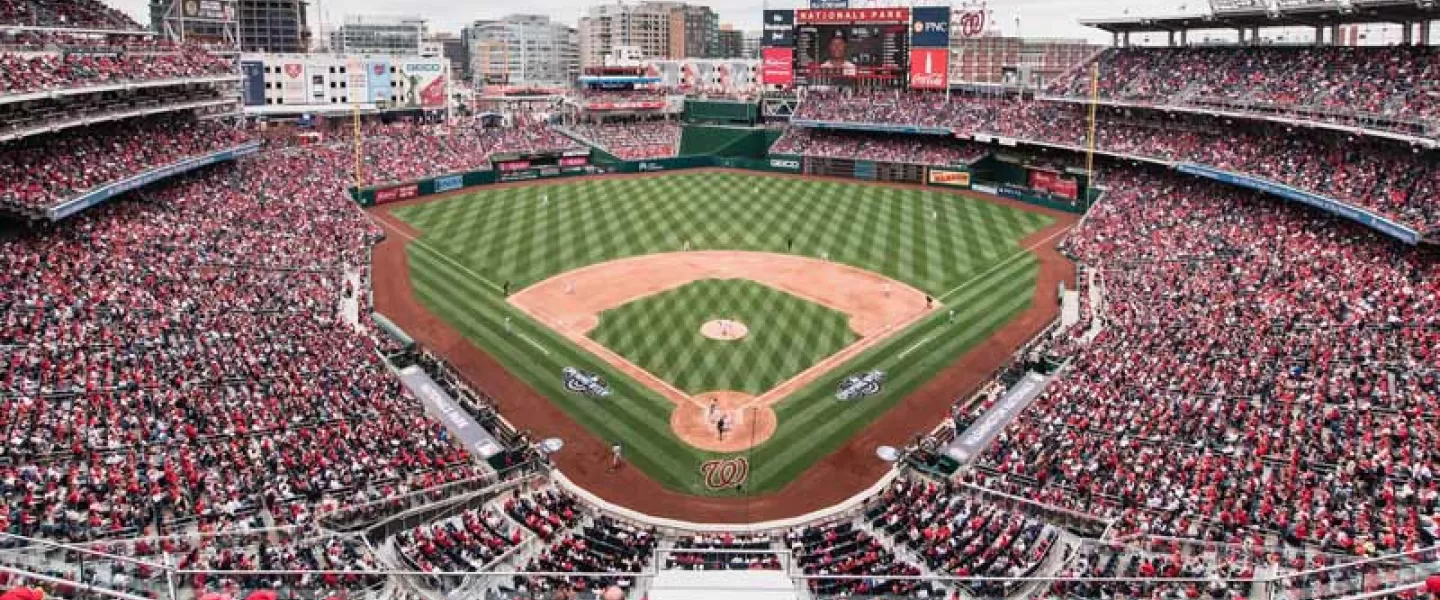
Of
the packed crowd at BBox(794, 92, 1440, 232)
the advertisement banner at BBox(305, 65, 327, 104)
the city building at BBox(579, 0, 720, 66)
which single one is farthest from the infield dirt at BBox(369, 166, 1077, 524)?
the city building at BBox(579, 0, 720, 66)

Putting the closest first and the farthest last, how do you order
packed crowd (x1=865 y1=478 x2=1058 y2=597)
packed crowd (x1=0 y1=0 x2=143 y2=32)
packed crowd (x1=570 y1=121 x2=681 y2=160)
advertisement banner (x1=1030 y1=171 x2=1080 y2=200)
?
packed crowd (x1=865 y1=478 x2=1058 y2=597), packed crowd (x1=0 y1=0 x2=143 y2=32), advertisement banner (x1=1030 y1=171 x2=1080 y2=200), packed crowd (x1=570 y1=121 x2=681 y2=160)

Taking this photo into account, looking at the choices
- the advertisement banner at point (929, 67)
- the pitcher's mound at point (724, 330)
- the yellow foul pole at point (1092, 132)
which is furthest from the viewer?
the advertisement banner at point (929, 67)

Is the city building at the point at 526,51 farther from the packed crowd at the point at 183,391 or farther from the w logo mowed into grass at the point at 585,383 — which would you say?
the w logo mowed into grass at the point at 585,383

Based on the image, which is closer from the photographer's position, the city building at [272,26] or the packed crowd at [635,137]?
the packed crowd at [635,137]

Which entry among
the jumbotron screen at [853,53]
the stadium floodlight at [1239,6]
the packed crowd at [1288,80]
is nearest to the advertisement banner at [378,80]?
the jumbotron screen at [853,53]

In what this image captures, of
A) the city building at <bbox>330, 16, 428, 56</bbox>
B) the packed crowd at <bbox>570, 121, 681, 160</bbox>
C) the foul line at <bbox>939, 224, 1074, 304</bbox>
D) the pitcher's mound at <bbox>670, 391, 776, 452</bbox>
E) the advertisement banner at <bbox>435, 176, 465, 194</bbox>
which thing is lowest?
the pitcher's mound at <bbox>670, 391, 776, 452</bbox>

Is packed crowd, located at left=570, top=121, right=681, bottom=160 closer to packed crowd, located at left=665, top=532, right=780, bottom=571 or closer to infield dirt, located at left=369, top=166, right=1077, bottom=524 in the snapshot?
infield dirt, located at left=369, top=166, right=1077, bottom=524

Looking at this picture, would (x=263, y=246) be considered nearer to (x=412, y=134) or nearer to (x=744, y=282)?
(x=744, y=282)

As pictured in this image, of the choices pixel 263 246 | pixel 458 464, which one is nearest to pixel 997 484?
pixel 458 464

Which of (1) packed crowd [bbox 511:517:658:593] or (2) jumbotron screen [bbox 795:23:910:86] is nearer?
(1) packed crowd [bbox 511:517:658:593]
